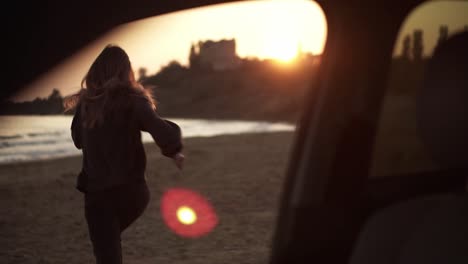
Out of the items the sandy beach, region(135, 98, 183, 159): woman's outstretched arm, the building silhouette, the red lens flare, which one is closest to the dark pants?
region(135, 98, 183, 159): woman's outstretched arm

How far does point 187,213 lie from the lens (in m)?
7.81

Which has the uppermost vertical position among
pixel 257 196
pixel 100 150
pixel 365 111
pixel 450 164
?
pixel 365 111

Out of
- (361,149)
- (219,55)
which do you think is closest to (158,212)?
(219,55)

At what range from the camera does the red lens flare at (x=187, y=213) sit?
6.92 meters

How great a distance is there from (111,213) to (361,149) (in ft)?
6.46

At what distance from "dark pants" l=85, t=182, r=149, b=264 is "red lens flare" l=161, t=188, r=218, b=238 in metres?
3.14

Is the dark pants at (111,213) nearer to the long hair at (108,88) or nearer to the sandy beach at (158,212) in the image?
the long hair at (108,88)

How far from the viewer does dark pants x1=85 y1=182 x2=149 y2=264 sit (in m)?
3.36

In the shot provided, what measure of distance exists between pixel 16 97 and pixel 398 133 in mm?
1058

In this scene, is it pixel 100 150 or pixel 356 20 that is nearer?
pixel 356 20

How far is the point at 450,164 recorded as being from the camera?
190 cm

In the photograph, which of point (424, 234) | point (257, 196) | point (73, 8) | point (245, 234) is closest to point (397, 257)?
Answer: point (424, 234)

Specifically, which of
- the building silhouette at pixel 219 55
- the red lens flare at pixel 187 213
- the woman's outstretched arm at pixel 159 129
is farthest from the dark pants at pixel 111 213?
the red lens flare at pixel 187 213

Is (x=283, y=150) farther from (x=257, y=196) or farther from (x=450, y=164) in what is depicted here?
(x=450, y=164)
